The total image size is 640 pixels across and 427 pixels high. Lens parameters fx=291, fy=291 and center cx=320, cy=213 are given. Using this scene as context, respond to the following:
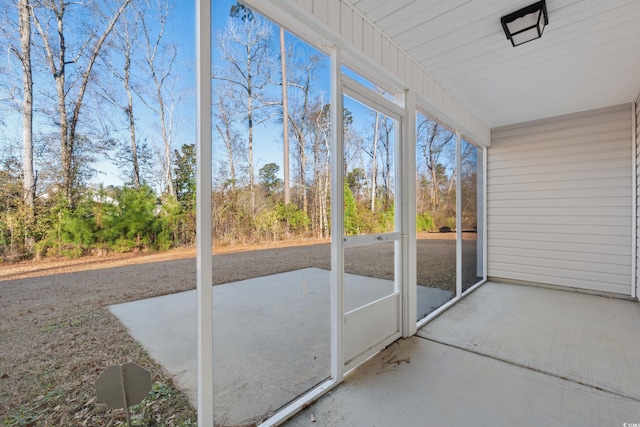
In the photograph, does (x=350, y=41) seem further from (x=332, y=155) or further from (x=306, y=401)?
(x=306, y=401)

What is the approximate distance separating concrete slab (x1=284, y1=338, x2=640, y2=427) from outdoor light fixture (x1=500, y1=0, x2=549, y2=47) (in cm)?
256

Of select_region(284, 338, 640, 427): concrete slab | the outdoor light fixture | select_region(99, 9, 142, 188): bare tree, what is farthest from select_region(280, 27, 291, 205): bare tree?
the outdoor light fixture

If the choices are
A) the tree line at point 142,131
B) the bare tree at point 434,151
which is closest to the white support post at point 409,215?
the bare tree at point 434,151

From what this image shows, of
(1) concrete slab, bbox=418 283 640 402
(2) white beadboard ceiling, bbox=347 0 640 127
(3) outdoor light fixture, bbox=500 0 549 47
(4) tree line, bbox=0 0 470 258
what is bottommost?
(1) concrete slab, bbox=418 283 640 402

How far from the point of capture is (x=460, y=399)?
72.9 inches

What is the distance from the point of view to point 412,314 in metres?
2.83

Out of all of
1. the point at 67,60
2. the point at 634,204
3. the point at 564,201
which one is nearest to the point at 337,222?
the point at 67,60

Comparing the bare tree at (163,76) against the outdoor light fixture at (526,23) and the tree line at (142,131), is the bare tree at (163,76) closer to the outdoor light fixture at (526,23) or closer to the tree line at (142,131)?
the tree line at (142,131)

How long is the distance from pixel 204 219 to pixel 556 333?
3.40m

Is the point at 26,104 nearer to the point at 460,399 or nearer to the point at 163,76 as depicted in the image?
the point at 163,76

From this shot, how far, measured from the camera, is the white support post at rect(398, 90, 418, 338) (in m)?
2.79

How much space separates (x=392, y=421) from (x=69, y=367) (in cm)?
159

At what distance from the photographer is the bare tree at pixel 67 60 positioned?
0.98m

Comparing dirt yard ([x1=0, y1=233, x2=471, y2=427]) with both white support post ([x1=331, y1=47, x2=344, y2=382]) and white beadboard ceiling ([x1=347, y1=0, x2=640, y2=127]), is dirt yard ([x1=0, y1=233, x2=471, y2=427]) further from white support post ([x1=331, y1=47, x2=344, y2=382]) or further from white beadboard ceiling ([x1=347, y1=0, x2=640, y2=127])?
white beadboard ceiling ([x1=347, y1=0, x2=640, y2=127])
